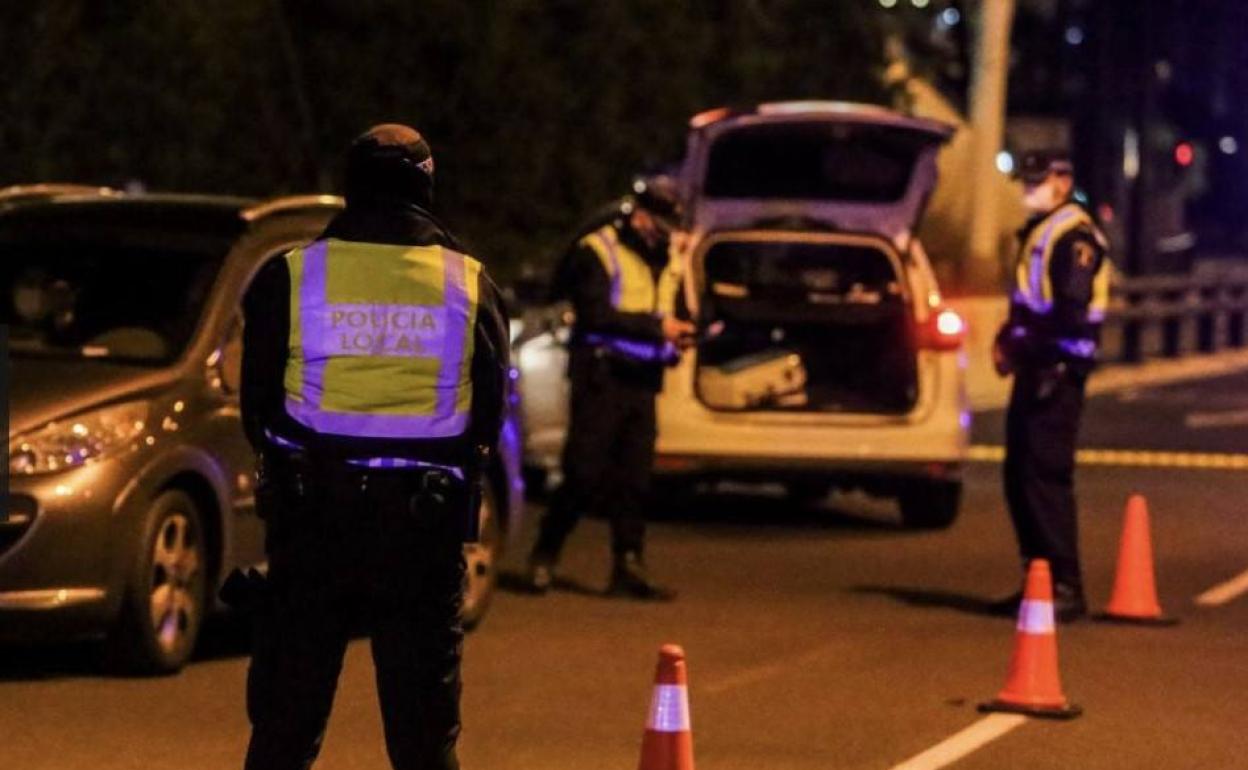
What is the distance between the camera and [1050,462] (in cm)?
1183

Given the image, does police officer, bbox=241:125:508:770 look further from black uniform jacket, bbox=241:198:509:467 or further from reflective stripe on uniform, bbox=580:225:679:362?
reflective stripe on uniform, bbox=580:225:679:362

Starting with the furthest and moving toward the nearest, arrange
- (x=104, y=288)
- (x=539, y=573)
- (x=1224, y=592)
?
(x=1224, y=592) < (x=539, y=573) < (x=104, y=288)

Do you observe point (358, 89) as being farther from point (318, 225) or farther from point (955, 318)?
point (318, 225)

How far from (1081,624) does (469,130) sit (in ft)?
30.6

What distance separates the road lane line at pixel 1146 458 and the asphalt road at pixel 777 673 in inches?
145

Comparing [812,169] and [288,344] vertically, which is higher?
[812,169]

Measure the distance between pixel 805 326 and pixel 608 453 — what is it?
12.0ft

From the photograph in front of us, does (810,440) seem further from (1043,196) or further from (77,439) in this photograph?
(77,439)

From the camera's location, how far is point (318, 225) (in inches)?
432

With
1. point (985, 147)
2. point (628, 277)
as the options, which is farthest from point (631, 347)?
point (985, 147)

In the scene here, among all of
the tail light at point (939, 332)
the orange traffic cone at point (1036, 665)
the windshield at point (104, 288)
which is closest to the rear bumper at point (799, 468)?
the tail light at point (939, 332)

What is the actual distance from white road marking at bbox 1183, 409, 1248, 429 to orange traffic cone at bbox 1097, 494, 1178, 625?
10.4m

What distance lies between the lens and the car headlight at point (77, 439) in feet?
30.7

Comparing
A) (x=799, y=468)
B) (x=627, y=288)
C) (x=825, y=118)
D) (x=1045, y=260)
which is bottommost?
(x=799, y=468)
